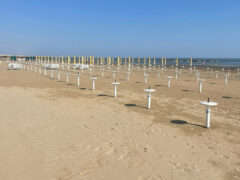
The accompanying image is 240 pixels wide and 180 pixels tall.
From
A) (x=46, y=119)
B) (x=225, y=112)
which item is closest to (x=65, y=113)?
(x=46, y=119)

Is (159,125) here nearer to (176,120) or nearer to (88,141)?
(176,120)

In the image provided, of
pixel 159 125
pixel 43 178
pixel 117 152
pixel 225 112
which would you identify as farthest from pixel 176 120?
pixel 43 178

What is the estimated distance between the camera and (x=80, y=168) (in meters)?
4.06

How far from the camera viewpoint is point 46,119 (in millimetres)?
7137

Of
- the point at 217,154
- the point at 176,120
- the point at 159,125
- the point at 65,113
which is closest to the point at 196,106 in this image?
the point at 176,120

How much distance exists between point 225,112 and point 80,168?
6.76m

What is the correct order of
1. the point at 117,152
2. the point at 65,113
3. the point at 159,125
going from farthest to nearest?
the point at 65,113
the point at 159,125
the point at 117,152

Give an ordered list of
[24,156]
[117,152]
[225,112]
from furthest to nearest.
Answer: [225,112], [117,152], [24,156]

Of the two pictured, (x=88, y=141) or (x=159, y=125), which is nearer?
(x=88, y=141)

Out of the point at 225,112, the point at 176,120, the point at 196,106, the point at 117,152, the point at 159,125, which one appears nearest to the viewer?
the point at 117,152

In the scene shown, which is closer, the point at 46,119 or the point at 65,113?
the point at 46,119

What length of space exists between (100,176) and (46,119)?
399cm

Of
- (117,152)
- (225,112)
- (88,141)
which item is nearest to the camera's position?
(117,152)

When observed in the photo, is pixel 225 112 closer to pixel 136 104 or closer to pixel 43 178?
pixel 136 104
